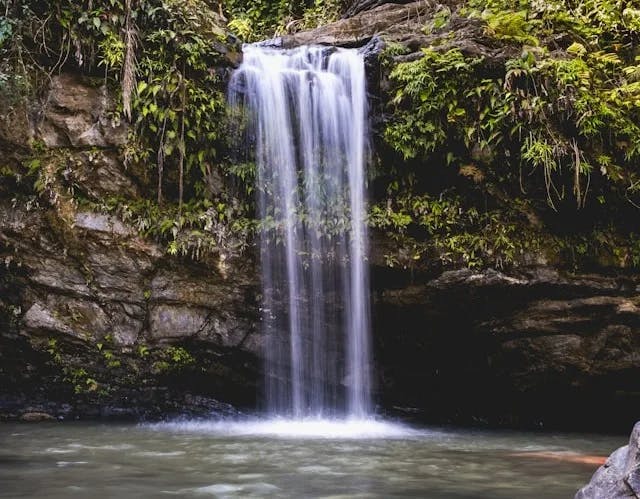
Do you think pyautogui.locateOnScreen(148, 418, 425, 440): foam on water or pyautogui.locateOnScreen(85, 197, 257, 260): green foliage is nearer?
pyautogui.locateOnScreen(148, 418, 425, 440): foam on water

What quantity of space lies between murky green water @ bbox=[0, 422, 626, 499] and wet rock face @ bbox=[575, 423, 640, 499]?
76 cm

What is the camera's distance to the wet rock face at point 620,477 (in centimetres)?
354

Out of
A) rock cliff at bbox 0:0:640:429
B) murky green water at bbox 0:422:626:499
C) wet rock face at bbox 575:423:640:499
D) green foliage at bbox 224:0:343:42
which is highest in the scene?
green foliage at bbox 224:0:343:42

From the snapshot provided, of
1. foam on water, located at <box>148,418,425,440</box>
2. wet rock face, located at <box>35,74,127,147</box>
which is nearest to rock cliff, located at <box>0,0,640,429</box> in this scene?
wet rock face, located at <box>35,74,127,147</box>

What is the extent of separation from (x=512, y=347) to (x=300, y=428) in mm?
2998

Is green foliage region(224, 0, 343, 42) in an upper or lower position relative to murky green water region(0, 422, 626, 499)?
upper

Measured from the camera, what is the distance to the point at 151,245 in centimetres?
817

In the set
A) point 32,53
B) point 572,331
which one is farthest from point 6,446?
point 572,331

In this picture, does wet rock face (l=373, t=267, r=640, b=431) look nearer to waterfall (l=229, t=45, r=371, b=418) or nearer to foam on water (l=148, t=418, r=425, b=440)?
waterfall (l=229, t=45, r=371, b=418)

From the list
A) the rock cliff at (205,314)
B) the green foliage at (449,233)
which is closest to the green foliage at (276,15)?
the rock cliff at (205,314)

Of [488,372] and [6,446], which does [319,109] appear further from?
[6,446]

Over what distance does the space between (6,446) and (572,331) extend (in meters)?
6.74

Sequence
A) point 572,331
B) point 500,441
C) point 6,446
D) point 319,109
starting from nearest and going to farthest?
point 6,446 → point 500,441 → point 572,331 → point 319,109

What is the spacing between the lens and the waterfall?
27.6 feet
